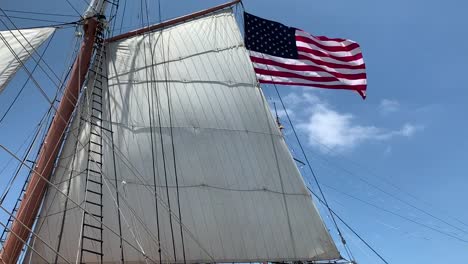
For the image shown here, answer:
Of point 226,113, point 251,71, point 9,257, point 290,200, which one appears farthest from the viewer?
point 251,71

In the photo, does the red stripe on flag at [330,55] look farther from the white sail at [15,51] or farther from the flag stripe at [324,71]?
the white sail at [15,51]

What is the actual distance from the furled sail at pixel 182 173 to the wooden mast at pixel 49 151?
0.54 meters

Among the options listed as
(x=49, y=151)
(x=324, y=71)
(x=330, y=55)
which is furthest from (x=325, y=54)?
(x=49, y=151)

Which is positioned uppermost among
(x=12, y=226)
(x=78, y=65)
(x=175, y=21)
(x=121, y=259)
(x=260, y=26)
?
(x=175, y=21)

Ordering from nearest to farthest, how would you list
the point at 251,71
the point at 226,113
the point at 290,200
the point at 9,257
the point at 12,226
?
1. the point at 9,257
2. the point at 12,226
3. the point at 290,200
4. the point at 226,113
5. the point at 251,71

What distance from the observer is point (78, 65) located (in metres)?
13.4

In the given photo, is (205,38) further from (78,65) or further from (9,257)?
(9,257)

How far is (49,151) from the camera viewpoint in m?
12.0

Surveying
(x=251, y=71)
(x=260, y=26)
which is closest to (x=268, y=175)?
(x=251, y=71)

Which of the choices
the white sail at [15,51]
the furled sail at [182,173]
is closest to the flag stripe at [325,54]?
the furled sail at [182,173]

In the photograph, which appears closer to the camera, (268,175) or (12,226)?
(12,226)

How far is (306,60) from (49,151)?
315 inches

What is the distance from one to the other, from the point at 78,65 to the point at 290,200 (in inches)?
286

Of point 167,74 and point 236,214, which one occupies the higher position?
point 167,74
